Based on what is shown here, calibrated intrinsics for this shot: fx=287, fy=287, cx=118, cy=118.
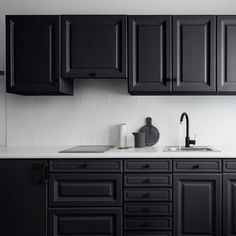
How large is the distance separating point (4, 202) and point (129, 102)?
1466 mm

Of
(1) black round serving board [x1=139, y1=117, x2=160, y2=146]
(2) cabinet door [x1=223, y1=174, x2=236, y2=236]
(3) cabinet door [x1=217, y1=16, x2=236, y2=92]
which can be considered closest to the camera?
(2) cabinet door [x1=223, y1=174, x2=236, y2=236]

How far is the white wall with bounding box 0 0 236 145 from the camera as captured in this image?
2906mm

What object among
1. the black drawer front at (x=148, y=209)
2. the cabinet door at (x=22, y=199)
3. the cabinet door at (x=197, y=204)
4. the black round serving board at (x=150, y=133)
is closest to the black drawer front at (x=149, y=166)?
the cabinet door at (x=197, y=204)

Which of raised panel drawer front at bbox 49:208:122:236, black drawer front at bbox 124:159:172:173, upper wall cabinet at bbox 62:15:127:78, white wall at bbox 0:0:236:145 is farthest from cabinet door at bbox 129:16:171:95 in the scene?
raised panel drawer front at bbox 49:208:122:236

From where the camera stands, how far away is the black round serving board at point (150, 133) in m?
2.88

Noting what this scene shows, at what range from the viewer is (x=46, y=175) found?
2303mm

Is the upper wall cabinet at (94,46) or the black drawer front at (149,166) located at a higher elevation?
the upper wall cabinet at (94,46)

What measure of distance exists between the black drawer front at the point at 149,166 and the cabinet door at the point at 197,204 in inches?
4.2

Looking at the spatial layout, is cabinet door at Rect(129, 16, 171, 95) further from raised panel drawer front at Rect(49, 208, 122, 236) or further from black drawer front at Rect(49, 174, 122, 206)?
raised panel drawer front at Rect(49, 208, 122, 236)

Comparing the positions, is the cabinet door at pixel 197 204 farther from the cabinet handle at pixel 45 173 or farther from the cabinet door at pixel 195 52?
the cabinet handle at pixel 45 173

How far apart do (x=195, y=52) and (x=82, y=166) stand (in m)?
1.38

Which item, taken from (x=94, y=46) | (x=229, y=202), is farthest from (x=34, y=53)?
(x=229, y=202)

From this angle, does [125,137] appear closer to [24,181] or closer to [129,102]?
[129,102]

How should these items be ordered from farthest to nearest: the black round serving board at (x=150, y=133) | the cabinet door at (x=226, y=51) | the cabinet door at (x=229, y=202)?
the black round serving board at (x=150, y=133) → the cabinet door at (x=226, y=51) → the cabinet door at (x=229, y=202)
